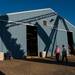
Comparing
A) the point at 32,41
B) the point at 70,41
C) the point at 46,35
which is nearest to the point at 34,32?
the point at 32,41

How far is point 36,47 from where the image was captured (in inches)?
1148

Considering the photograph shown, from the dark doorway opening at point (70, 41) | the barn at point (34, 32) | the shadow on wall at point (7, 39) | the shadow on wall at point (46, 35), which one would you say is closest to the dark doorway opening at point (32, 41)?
the barn at point (34, 32)

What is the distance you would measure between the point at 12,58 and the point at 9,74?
9.24 meters

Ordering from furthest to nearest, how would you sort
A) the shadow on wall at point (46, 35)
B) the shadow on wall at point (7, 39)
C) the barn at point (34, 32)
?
the shadow on wall at point (46, 35), the barn at point (34, 32), the shadow on wall at point (7, 39)

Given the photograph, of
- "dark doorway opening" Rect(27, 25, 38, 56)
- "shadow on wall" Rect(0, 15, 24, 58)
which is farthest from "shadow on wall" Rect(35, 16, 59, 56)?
"shadow on wall" Rect(0, 15, 24, 58)

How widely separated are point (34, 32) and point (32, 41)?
136 cm

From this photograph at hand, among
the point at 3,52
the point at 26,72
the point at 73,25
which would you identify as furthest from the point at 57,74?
the point at 73,25

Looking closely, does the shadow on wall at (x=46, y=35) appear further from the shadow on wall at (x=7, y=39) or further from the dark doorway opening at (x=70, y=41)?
the shadow on wall at (x=7, y=39)

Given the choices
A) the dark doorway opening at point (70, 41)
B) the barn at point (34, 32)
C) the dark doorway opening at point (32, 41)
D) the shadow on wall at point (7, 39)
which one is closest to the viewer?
the shadow on wall at point (7, 39)

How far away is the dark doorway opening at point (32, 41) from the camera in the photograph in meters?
29.1

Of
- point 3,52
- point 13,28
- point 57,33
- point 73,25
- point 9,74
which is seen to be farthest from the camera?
point 73,25

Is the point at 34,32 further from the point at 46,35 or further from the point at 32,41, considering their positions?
the point at 46,35

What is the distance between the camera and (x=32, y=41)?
3020 cm

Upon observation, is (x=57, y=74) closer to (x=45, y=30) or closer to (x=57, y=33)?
(x=45, y=30)
